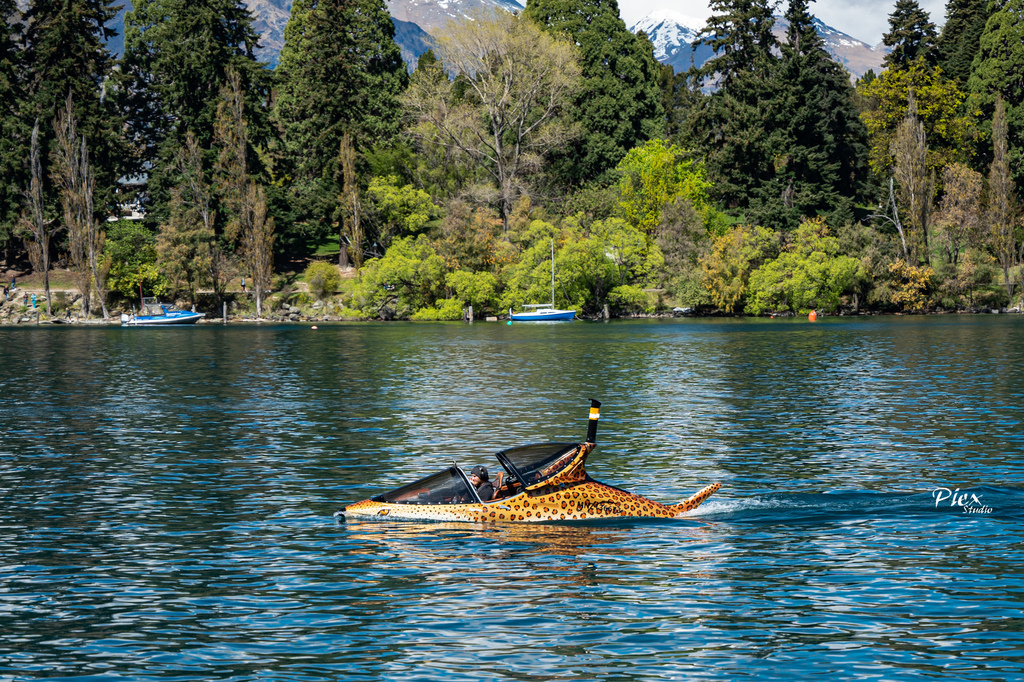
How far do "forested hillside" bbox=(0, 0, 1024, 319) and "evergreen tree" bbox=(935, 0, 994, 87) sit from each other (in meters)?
0.39

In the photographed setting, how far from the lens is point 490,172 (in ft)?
426

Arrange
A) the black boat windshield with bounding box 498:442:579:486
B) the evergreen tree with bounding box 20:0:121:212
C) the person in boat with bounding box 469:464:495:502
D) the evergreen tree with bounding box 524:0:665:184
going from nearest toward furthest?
the black boat windshield with bounding box 498:442:579:486 < the person in boat with bounding box 469:464:495:502 < the evergreen tree with bounding box 20:0:121:212 < the evergreen tree with bounding box 524:0:665:184

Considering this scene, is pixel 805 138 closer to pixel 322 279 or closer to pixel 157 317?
pixel 322 279

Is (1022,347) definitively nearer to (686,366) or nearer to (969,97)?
(686,366)

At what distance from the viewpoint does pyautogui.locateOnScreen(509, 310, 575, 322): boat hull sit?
11862 cm

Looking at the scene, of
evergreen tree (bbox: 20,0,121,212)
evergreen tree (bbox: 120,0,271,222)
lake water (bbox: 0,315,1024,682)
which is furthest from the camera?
evergreen tree (bbox: 120,0,271,222)

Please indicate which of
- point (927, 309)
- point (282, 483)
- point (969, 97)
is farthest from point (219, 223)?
point (282, 483)

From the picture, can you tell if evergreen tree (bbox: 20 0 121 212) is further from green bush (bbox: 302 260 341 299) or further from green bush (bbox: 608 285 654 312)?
green bush (bbox: 608 285 654 312)

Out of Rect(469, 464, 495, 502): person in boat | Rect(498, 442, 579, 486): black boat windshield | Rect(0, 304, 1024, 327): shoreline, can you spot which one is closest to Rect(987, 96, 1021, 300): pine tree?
Rect(0, 304, 1024, 327): shoreline

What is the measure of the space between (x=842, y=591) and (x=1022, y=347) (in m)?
58.9

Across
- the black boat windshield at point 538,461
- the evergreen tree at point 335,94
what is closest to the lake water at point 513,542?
the black boat windshield at point 538,461

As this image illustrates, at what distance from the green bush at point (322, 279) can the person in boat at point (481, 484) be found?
11054cm

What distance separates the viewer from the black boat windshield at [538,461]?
70.5ft

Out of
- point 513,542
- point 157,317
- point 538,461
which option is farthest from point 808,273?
point 513,542
